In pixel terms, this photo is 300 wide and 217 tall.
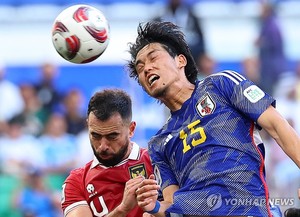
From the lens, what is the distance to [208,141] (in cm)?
623

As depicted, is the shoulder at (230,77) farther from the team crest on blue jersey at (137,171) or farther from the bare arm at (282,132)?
the team crest on blue jersey at (137,171)

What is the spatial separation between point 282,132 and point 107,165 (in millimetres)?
1647

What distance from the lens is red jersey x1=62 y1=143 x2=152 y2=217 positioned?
692cm

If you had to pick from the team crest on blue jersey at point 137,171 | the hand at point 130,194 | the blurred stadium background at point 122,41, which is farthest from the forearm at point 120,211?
the blurred stadium background at point 122,41

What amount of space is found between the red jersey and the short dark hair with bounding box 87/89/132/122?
0.35m

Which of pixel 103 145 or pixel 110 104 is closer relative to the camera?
pixel 103 145

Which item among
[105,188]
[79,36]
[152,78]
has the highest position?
[79,36]

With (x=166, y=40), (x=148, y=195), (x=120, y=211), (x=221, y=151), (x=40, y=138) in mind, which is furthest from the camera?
(x=40, y=138)

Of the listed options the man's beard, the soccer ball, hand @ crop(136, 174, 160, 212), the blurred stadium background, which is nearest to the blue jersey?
hand @ crop(136, 174, 160, 212)

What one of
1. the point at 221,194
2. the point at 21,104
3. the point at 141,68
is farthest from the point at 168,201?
the point at 21,104

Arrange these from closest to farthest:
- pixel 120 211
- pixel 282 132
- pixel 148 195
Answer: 1. pixel 282 132
2. pixel 148 195
3. pixel 120 211

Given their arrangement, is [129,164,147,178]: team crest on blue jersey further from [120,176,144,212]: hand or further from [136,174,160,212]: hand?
[136,174,160,212]: hand

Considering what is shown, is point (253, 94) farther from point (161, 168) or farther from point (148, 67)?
point (161, 168)

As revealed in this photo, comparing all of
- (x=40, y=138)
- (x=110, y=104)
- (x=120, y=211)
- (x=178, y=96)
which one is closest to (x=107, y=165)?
(x=110, y=104)
